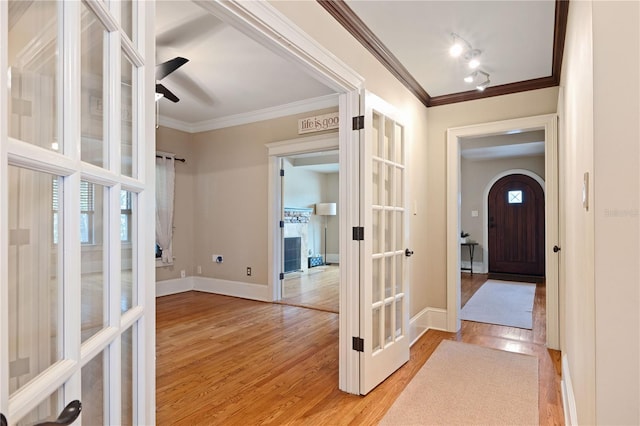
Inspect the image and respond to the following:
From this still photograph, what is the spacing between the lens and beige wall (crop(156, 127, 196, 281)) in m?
5.32

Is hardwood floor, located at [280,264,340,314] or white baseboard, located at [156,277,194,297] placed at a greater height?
white baseboard, located at [156,277,194,297]

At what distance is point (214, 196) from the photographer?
217 inches

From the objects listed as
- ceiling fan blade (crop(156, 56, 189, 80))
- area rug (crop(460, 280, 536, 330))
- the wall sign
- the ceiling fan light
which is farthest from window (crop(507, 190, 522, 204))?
ceiling fan blade (crop(156, 56, 189, 80))

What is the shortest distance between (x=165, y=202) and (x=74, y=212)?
4.84m

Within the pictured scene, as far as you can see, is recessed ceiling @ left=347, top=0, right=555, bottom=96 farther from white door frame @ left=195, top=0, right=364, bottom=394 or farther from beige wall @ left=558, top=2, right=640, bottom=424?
beige wall @ left=558, top=2, right=640, bottom=424

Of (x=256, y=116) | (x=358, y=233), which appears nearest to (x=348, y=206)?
(x=358, y=233)

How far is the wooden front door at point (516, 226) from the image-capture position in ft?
23.7

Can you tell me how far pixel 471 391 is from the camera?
7.91 feet

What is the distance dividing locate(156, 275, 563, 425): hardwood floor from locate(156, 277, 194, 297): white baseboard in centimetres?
77

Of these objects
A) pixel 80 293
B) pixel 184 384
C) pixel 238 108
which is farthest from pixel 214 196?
pixel 80 293

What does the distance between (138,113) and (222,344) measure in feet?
9.30

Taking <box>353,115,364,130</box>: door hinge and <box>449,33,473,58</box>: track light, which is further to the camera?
<box>449,33,473,58</box>: track light

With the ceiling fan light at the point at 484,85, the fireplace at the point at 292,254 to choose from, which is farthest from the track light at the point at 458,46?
the fireplace at the point at 292,254

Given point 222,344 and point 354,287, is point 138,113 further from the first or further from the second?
point 222,344
